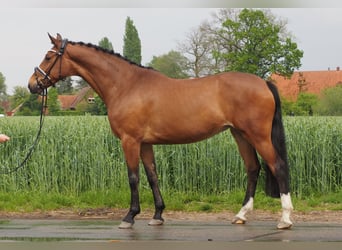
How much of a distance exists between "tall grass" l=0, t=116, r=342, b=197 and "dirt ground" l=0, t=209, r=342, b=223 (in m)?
1.20

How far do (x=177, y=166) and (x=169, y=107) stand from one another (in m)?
2.88

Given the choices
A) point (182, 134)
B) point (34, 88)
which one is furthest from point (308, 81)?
point (34, 88)

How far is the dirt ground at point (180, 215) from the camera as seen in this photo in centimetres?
783

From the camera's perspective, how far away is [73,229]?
6.71m

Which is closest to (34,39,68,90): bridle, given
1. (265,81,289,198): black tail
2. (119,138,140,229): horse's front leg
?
(119,138,140,229): horse's front leg

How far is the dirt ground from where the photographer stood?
25.7 ft

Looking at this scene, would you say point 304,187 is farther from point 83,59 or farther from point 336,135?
point 83,59

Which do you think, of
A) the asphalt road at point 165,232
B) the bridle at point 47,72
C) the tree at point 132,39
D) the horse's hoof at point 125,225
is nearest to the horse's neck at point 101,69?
the bridle at point 47,72

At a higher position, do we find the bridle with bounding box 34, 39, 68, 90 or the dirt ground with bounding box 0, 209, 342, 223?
the bridle with bounding box 34, 39, 68, 90

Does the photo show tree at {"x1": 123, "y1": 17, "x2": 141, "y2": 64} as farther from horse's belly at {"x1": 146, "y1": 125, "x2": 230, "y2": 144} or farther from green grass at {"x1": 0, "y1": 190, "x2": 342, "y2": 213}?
green grass at {"x1": 0, "y1": 190, "x2": 342, "y2": 213}

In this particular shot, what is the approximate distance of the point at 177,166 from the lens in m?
9.82

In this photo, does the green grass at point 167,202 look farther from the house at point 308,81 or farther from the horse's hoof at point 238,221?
the house at point 308,81

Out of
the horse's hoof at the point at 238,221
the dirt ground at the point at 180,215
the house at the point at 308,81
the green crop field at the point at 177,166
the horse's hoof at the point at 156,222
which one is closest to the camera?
the horse's hoof at the point at 156,222

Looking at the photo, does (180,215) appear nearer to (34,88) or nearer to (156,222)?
(156,222)
